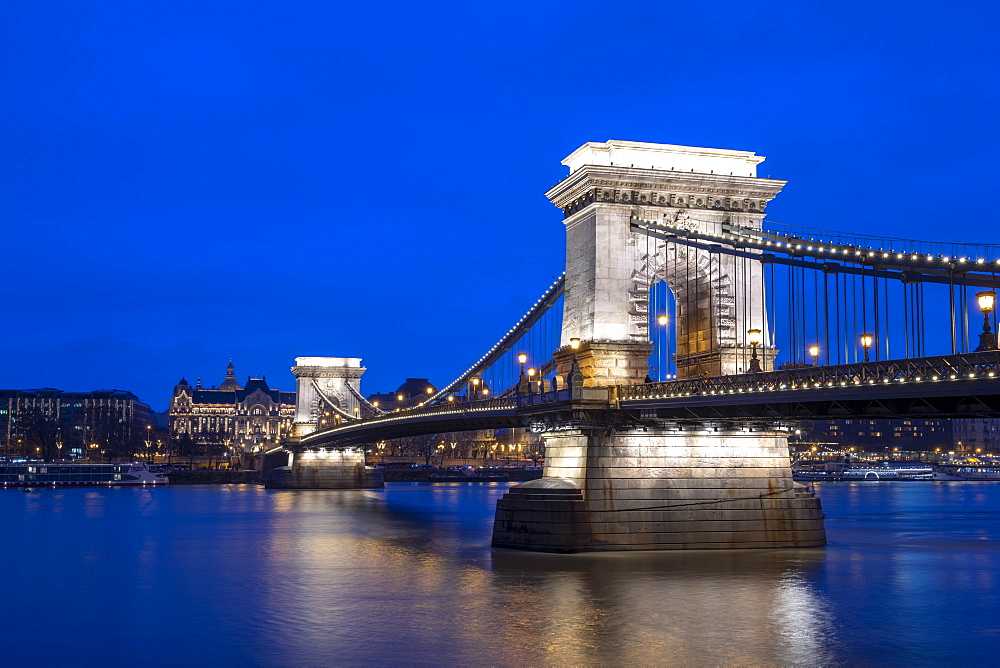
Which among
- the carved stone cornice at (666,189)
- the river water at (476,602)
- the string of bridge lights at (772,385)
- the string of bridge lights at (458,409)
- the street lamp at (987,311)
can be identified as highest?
the carved stone cornice at (666,189)

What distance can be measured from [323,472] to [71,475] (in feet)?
103

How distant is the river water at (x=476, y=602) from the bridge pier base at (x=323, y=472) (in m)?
55.1

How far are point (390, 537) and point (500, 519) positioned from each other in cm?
1519

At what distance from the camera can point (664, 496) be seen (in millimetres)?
41344

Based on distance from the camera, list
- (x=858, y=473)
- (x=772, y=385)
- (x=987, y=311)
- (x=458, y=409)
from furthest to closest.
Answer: (x=858, y=473) → (x=458, y=409) → (x=772, y=385) → (x=987, y=311)

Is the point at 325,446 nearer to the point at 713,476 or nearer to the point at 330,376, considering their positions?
the point at 330,376

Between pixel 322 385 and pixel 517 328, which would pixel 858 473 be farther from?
pixel 517 328

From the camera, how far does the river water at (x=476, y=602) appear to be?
27.0 metres

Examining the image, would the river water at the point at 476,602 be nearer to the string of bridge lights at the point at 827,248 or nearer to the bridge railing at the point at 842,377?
the bridge railing at the point at 842,377

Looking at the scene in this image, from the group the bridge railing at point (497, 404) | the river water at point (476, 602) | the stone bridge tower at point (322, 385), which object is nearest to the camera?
the river water at point (476, 602)

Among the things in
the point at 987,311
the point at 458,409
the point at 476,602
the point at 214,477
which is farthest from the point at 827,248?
the point at 214,477

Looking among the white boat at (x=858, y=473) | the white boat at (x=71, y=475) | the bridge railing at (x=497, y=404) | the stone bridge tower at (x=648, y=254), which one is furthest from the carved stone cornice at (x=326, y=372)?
the stone bridge tower at (x=648, y=254)

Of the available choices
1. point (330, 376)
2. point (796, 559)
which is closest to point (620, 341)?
point (796, 559)

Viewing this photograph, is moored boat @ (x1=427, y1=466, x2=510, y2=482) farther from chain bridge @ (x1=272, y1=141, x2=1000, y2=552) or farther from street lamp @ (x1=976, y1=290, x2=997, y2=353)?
street lamp @ (x1=976, y1=290, x2=997, y2=353)
